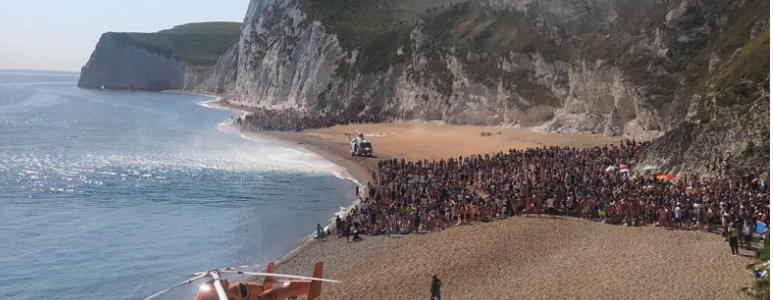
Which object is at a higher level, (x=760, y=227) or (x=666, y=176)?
(x=666, y=176)

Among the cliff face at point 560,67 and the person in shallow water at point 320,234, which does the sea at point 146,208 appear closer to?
the person in shallow water at point 320,234

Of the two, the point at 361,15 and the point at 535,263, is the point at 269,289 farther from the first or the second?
the point at 361,15

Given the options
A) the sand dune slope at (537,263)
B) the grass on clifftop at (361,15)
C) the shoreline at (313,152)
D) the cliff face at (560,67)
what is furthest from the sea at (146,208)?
the grass on clifftop at (361,15)

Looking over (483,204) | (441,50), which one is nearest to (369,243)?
(483,204)

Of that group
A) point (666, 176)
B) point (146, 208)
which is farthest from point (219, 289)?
point (146, 208)

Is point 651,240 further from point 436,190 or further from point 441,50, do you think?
point 441,50

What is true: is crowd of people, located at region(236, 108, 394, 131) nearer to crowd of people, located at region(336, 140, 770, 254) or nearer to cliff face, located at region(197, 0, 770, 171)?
cliff face, located at region(197, 0, 770, 171)
